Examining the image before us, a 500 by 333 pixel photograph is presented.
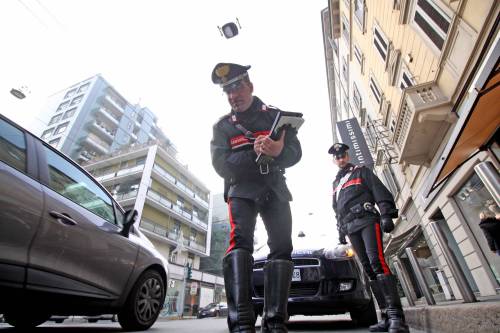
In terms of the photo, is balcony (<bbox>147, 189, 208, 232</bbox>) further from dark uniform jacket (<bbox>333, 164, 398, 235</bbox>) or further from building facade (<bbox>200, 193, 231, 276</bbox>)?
dark uniform jacket (<bbox>333, 164, 398, 235</bbox>)

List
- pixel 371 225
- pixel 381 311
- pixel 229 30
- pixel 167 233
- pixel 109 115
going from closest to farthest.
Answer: pixel 381 311 → pixel 371 225 → pixel 229 30 → pixel 167 233 → pixel 109 115

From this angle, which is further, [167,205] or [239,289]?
[167,205]

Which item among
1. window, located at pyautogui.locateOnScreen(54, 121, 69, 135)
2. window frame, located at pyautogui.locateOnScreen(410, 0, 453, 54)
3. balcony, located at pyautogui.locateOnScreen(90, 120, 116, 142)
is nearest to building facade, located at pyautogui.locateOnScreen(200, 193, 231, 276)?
balcony, located at pyautogui.locateOnScreen(90, 120, 116, 142)

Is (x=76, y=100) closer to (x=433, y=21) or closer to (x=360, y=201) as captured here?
(x=433, y=21)

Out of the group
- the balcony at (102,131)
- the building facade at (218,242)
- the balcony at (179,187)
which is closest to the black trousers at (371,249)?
the building facade at (218,242)

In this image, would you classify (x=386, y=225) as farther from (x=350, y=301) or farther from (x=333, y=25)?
(x=333, y=25)

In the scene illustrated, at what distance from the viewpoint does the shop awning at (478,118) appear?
1925mm

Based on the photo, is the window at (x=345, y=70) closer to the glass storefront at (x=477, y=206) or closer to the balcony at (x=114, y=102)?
the glass storefront at (x=477, y=206)

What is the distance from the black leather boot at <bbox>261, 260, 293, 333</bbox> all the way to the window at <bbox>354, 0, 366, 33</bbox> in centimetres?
1347

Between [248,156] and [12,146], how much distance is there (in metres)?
1.82

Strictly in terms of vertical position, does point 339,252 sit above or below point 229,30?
below

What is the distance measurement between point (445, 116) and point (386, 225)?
5.81m

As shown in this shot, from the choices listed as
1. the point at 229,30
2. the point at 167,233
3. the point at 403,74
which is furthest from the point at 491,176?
the point at 167,233

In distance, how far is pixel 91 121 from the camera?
3397 centimetres
